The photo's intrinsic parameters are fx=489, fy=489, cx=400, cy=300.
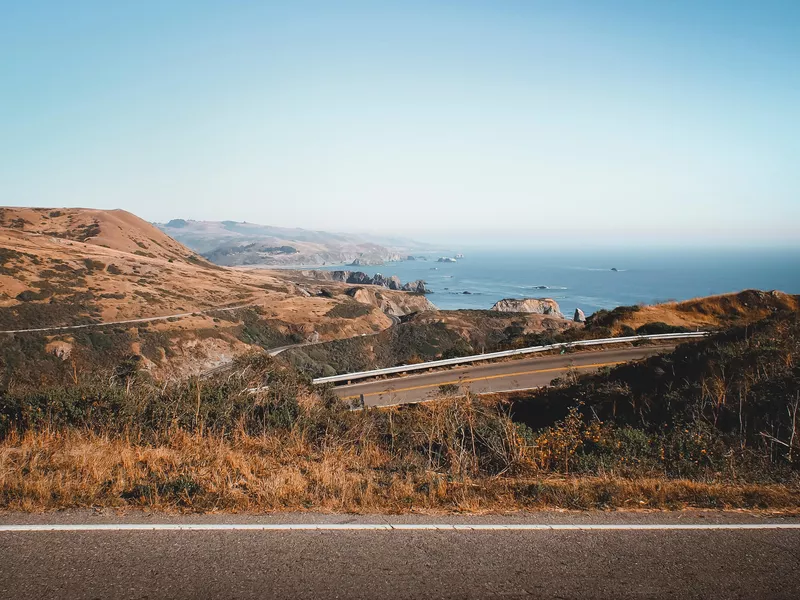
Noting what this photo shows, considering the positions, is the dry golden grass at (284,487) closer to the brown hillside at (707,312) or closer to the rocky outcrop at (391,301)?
the brown hillside at (707,312)


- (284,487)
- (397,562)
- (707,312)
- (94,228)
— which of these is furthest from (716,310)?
(94,228)

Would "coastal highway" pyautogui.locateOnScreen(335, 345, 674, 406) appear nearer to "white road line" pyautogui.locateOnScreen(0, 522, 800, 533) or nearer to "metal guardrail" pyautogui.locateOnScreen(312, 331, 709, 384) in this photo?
"metal guardrail" pyautogui.locateOnScreen(312, 331, 709, 384)

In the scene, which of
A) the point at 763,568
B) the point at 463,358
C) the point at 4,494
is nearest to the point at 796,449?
the point at 763,568

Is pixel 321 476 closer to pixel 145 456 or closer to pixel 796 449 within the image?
pixel 145 456

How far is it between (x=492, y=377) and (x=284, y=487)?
15630 mm

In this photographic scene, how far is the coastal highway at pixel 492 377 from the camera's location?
18484 mm

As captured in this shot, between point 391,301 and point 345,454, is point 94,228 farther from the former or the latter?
point 345,454

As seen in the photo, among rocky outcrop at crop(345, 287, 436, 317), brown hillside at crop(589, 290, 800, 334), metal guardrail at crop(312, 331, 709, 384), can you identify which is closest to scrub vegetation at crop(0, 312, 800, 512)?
metal guardrail at crop(312, 331, 709, 384)

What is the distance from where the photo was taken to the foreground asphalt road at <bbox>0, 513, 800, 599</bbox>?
3.92 meters

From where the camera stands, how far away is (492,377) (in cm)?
2041

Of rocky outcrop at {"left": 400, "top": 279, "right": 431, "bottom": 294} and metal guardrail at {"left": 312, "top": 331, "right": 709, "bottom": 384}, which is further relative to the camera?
rocky outcrop at {"left": 400, "top": 279, "right": 431, "bottom": 294}

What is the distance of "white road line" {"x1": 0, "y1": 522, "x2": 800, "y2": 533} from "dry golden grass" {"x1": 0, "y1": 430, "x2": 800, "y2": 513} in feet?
1.19

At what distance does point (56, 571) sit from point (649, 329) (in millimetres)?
31711

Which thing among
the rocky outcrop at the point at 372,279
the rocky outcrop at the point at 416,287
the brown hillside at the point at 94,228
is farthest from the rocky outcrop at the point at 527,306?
the brown hillside at the point at 94,228
